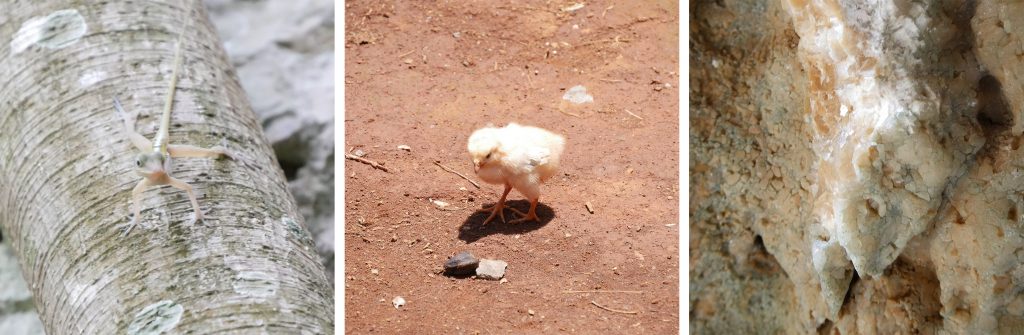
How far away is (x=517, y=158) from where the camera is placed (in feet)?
5.27

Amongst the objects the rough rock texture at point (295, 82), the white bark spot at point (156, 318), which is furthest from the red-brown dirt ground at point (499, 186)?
the rough rock texture at point (295, 82)

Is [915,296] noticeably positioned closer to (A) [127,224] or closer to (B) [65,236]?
(A) [127,224]

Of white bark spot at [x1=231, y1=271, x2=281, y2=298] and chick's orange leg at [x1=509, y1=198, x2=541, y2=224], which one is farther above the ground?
white bark spot at [x1=231, y1=271, x2=281, y2=298]

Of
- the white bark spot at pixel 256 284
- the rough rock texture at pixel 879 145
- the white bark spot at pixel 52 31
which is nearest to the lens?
the rough rock texture at pixel 879 145

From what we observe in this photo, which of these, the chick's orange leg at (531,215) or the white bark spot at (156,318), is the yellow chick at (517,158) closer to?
the chick's orange leg at (531,215)

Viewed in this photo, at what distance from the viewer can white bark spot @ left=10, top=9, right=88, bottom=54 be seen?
2.14 meters

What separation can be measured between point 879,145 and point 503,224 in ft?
1.75

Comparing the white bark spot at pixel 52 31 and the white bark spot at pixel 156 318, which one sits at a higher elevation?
the white bark spot at pixel 52 31

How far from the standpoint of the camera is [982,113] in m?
1.56

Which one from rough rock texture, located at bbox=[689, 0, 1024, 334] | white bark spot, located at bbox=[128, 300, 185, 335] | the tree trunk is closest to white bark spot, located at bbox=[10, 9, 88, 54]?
the tree trunk

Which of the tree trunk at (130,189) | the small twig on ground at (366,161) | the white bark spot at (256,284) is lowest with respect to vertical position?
the white bark spot at (256,284)

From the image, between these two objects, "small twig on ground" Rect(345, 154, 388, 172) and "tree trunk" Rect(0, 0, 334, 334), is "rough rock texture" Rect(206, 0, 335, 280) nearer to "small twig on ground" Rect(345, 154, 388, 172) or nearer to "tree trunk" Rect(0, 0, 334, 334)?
"tree trunk" Rect(0, 0, 334, 334)

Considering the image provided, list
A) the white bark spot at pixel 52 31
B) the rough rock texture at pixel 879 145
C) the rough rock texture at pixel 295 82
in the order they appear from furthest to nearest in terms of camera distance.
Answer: the rough rock texture at pixel 295 82 → the white bark spot at pixel 52 31 → the rough rock texture at pixel 879 145

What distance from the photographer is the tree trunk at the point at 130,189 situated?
1.66 metres
